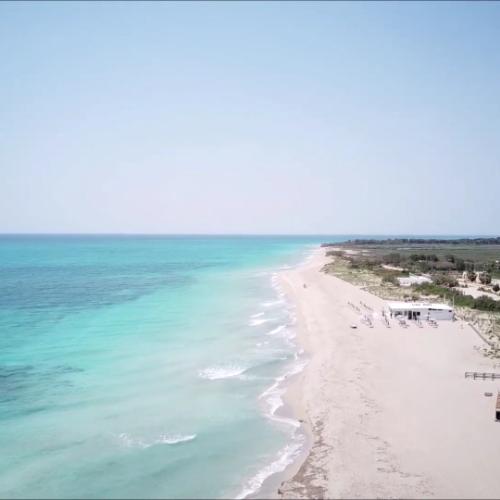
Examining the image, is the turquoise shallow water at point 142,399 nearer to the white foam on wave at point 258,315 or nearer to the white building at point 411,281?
the white foam on wave at point 258,315

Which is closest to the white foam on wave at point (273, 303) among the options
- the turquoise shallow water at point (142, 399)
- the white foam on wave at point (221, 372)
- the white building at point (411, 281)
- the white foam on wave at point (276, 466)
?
the turquoise shallow water at point (142, 399)

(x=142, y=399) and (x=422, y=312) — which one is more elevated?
(x=422, y=312)

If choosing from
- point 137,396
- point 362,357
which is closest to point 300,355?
point 362,357

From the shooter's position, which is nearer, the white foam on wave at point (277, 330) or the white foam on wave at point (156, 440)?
the white foam on wave at point (156, 440)

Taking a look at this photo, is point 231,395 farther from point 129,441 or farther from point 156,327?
point 156,327

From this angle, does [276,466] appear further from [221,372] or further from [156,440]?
[221,372]

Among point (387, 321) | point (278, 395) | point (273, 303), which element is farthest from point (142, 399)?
point (273, 303)
